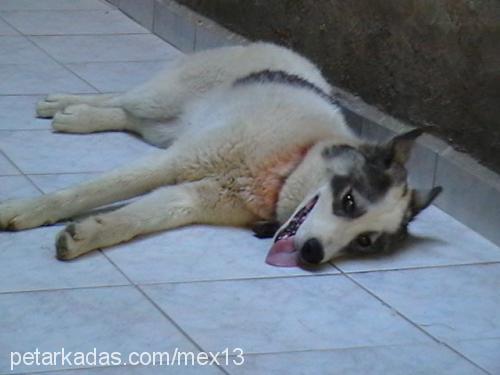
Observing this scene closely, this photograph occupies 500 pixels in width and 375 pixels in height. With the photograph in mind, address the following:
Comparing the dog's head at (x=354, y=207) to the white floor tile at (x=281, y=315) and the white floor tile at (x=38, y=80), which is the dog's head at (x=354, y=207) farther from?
the white floor tile at (x=38, y=80)

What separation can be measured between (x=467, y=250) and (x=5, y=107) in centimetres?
219

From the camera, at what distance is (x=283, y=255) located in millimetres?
3840

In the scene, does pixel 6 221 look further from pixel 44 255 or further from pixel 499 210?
pixel 499 210

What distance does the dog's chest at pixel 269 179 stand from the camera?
13.1 feet

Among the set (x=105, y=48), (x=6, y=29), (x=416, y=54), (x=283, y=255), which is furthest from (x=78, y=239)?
(x=6, y=29)

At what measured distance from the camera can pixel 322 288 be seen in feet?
12.1

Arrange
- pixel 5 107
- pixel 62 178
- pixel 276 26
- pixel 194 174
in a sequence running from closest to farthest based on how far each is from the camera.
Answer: pixel 194 174
pixel 62 178
pixel 5 107
pixel 276 26

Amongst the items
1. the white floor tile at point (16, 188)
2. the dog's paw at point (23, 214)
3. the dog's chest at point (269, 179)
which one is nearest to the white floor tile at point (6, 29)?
the white floor tile at point (16, 188)

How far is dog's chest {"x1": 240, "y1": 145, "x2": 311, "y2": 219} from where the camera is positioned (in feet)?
13.1

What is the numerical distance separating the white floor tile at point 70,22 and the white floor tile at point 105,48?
0.41 ft

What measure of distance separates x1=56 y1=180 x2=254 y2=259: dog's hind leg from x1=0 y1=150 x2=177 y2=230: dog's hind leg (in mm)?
72

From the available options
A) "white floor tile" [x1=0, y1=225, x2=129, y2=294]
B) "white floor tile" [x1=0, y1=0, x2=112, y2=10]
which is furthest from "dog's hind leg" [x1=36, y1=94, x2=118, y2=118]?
"white floor tile" [x1=0, y1=0, x2=112, y2=10]

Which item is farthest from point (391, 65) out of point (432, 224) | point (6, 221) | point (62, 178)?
point (6, 221)

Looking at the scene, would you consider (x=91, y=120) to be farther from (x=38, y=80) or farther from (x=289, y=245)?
(x=289, y=245)
